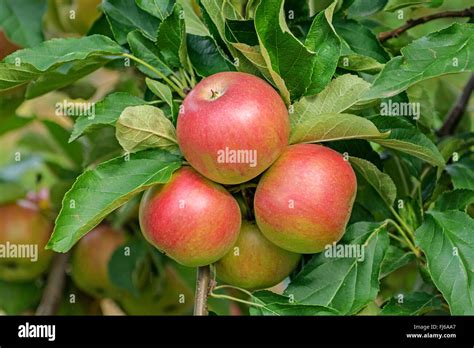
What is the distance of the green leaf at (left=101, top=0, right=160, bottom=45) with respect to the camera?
827 mm

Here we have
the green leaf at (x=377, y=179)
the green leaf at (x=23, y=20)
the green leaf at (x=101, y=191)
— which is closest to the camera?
the green leaf at (x=101, y=191)

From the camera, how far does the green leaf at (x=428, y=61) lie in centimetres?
69

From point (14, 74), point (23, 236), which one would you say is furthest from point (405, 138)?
point (23, 236)

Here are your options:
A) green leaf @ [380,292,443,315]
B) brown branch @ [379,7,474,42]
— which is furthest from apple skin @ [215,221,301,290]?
brown branch @ [379,7,474,42]

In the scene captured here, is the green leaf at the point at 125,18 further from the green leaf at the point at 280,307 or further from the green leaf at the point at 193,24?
the green leaf at the point at 280,307

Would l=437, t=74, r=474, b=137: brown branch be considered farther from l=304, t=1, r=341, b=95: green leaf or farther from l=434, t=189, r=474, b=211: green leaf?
l=304, t=1, r=341, b=95: green leaf

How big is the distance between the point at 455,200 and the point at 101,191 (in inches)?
14.8

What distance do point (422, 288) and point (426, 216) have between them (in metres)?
0.17

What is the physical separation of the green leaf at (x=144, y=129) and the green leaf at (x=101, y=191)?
0.01 m

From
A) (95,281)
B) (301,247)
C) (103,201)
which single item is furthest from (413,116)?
(95,281)

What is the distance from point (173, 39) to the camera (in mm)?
760

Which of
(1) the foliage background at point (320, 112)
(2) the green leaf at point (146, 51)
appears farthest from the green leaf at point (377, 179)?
(2) the green leaf at point (146, 51)

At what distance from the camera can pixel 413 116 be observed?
827mm

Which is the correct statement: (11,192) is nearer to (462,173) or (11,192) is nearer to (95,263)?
(95,263)
